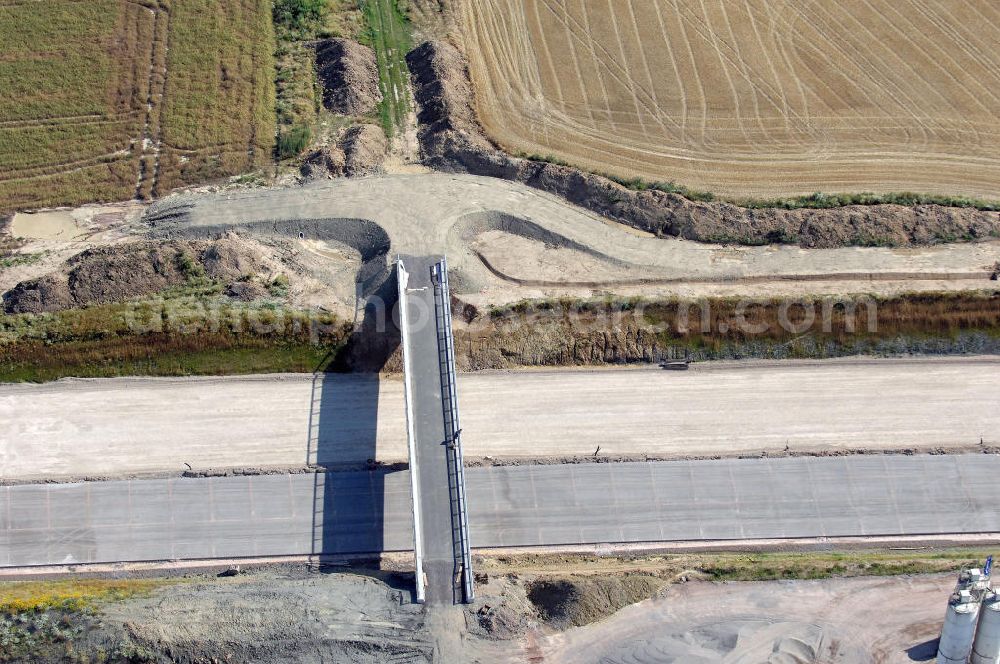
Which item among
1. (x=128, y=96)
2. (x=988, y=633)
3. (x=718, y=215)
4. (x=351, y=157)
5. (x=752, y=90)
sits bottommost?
(x=988, y=633)

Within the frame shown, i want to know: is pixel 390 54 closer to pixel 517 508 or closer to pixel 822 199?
pixel 822 199

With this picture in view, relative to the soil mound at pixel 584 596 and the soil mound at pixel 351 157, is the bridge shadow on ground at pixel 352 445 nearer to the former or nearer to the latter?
the soil mound at pixel 584 596

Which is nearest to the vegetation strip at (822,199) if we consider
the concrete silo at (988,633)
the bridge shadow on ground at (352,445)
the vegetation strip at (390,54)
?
the vegetation strip at (390,54)

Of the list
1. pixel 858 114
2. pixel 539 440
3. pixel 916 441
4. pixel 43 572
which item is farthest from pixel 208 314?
pixel 858 114

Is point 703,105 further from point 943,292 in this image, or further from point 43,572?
point 43,572

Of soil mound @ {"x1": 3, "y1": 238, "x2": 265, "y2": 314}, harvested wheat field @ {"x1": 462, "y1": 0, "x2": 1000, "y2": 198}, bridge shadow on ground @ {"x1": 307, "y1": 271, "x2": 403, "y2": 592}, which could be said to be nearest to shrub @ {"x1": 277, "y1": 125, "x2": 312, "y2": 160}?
soil mound @ {"x1": 3, "y1": 238, "x2": 265, "y2": 314}

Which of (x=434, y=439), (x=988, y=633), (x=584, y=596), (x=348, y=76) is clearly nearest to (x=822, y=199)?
(x=988, y=633)

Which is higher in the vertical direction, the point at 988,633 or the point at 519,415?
the point at 519,415

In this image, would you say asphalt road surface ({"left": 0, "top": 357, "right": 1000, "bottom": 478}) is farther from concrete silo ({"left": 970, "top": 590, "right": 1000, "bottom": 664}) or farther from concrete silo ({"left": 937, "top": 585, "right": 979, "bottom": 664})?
concrete silo ({"left": 937, "top": 585, "right": 979, "bottom": 664})
